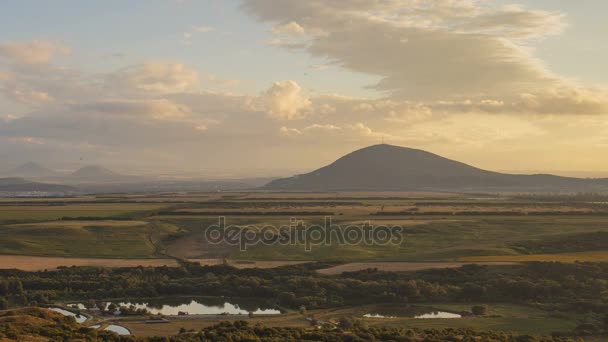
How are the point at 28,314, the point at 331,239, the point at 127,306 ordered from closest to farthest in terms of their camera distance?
1. the point at 28,314
2. the point at 127,306
3. the point at 331,239

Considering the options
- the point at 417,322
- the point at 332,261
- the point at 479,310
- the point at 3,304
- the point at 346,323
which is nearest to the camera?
the point at 346,323

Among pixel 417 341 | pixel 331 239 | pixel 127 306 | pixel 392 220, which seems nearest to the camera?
pixel 417 341

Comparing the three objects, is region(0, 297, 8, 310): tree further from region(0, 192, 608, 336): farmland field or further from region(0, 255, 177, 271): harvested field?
region(0, 255, 177, 271): harvested field

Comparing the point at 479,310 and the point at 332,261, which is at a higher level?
the point at 332,261

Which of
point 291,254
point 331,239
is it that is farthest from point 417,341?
point 331,239

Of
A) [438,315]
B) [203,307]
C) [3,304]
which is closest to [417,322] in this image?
[438,315]

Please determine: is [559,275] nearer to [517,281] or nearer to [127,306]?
[517,281]

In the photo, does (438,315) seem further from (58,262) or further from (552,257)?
(58,262)
